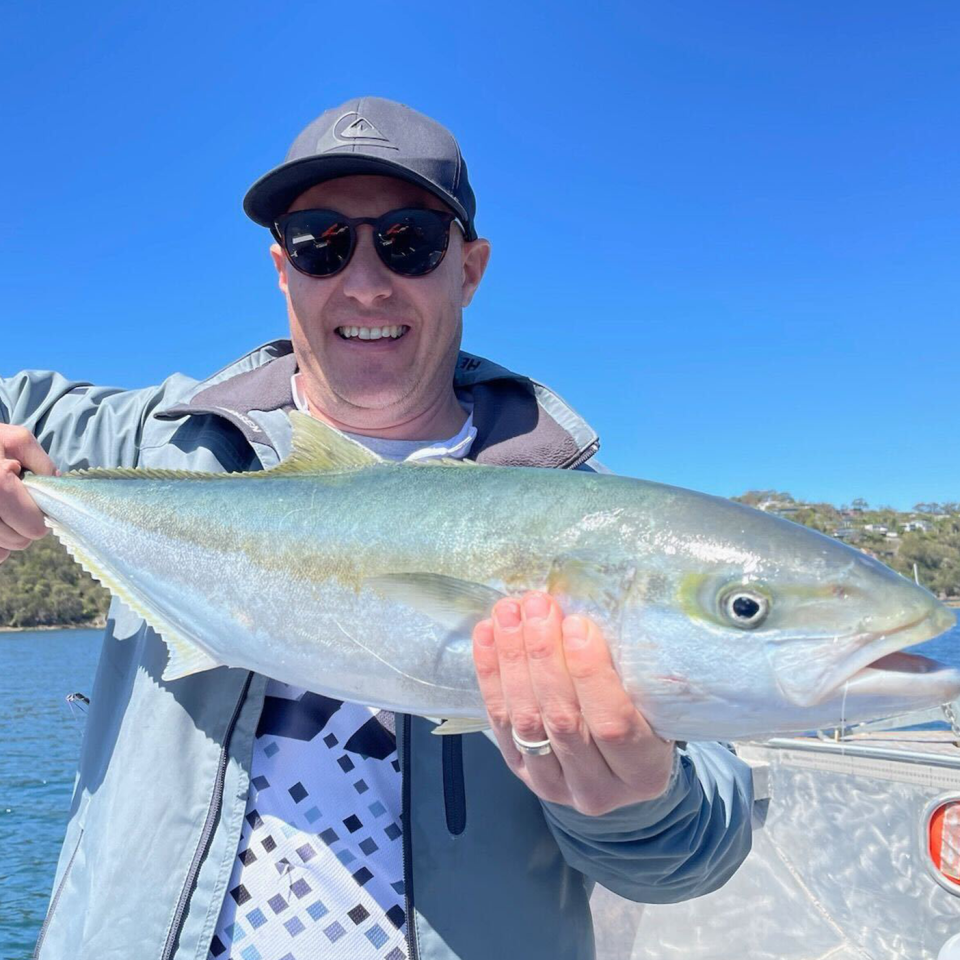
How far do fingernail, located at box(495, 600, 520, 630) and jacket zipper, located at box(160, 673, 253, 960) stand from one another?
40.6 inches

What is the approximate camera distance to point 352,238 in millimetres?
3262

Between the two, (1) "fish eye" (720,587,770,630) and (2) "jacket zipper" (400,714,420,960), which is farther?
(2) "jacket zipper" (400,714,420,960)

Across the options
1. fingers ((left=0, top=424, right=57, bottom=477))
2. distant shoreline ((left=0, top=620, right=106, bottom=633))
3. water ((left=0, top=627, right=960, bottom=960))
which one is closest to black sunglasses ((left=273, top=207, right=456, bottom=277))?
fingers ((left=0, top=424, right=57, bottom=477))

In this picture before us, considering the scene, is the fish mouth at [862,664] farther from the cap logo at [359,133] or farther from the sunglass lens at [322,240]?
the cap logo at [359,133]

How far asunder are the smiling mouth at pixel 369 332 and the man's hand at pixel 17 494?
46.2 inches

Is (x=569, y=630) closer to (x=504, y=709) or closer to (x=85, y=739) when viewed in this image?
(x=504, y=709)

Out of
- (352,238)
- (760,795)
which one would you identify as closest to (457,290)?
(352,238)

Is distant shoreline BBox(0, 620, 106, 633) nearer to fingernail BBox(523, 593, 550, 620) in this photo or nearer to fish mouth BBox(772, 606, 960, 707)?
fingernail BBox(523, 593, 550, 620)

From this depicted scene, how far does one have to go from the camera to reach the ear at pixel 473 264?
3719mm

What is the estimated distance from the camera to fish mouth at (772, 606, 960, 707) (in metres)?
1.84

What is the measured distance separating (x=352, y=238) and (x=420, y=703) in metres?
1.88

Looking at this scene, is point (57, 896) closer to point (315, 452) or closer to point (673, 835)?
point (315, 452)

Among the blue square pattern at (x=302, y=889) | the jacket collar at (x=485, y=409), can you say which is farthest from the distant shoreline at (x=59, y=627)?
the blue square pattern at (x=302, y=889)

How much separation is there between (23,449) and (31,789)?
18140mm
